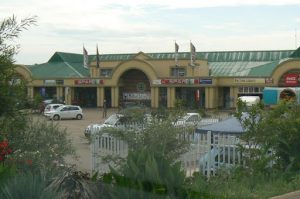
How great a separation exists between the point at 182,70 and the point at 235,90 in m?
7.26

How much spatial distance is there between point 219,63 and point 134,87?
41.2 feet

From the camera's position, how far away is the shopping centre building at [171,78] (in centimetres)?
5959

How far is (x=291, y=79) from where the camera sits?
2189 inches

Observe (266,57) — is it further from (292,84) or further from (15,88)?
(15,88)

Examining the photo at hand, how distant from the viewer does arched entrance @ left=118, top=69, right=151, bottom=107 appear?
67438mm

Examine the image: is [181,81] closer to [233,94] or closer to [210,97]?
[210,97]

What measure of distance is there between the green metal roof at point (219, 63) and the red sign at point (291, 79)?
4504 millimetres

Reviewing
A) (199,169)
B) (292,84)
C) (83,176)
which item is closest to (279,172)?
(199,169)

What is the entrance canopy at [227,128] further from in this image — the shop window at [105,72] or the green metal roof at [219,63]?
the shop window at [105,72]

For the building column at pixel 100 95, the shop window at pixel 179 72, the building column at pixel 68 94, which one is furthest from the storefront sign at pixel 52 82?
the shop window at pixel 179 72

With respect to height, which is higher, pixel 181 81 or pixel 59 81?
pixel 59 81

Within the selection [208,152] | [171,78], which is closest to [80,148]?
[208,152]

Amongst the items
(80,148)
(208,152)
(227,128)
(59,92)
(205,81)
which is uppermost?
(205,81)

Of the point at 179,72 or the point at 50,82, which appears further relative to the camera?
the point at 50,82
